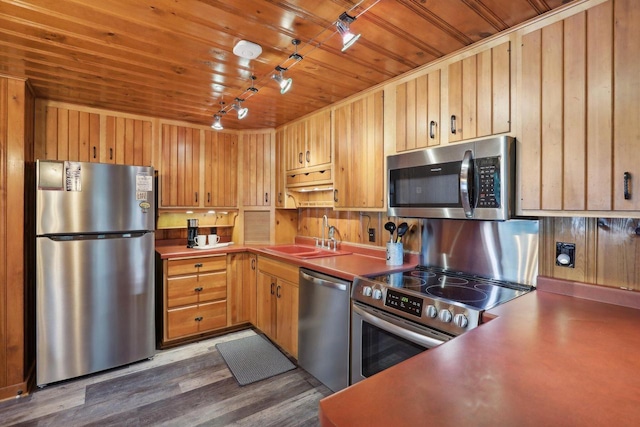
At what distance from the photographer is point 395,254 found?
2.47 meters

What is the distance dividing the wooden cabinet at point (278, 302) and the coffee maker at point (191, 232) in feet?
2.64

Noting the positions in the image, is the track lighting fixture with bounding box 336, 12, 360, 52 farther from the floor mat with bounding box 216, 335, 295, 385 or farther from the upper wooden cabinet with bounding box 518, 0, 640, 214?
the floor mat with bounding box 216, 335, 295, 385

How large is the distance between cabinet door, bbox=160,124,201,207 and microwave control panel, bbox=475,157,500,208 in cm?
296

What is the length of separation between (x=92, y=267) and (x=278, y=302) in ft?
5.12

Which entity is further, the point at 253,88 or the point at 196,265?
the point at 196,265

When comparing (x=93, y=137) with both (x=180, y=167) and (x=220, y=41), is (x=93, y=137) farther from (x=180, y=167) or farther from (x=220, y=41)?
(x=220, y=41)

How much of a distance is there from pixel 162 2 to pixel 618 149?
2.18 meters

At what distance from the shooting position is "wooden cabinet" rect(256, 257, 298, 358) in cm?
278

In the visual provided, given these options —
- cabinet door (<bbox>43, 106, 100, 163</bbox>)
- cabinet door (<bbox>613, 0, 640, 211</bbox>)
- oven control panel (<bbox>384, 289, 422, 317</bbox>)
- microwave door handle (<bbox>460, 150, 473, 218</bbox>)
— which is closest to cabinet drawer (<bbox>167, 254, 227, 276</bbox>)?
cabinet door (<bbox>43, 106, 100, 163</bbox>)

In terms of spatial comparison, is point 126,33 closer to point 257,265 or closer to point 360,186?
point 360,186

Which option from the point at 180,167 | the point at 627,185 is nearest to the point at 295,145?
the point at 180,167

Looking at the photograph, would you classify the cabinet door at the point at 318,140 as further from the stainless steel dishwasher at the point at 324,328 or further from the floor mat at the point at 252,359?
the floor mat at the point at 252,359

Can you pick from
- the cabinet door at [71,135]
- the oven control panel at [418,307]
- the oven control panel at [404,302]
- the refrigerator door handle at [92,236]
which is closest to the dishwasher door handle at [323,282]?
the oven control panel at [418,307]

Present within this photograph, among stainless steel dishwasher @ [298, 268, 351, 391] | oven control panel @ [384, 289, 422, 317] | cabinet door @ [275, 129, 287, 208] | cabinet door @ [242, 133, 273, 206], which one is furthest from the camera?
cabinet door @ [242, 133, 273, 206]
